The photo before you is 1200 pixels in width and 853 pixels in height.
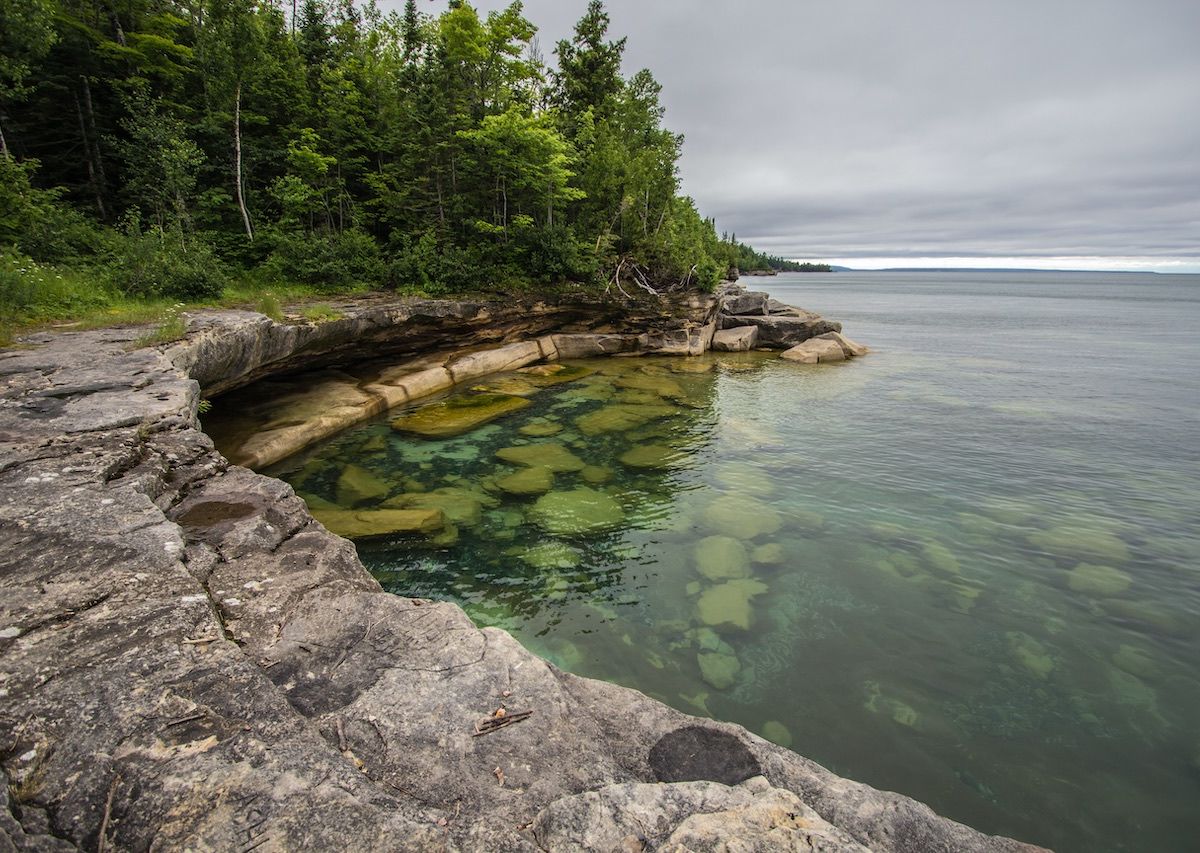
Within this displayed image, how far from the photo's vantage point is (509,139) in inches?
870

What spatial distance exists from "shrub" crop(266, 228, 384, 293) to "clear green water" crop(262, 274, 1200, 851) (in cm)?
764

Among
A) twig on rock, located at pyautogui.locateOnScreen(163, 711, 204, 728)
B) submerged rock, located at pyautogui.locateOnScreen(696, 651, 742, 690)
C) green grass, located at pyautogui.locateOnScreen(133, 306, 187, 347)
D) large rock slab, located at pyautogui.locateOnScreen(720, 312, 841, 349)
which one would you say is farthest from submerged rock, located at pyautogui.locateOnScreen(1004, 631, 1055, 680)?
large rock slab, located at pyautogui.locateOnScreen(720, 312, 841, 349)

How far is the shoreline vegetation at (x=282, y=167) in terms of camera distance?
1524 cm

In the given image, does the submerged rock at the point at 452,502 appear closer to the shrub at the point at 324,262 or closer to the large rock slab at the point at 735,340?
the shrub at the point at 324,262

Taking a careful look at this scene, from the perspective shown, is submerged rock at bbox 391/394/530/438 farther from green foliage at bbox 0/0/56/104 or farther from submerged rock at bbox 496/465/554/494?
green foliage at bbox 0/0/56/104

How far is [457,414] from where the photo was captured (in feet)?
53.1

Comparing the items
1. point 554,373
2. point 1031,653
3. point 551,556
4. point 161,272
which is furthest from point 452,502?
point 554,373

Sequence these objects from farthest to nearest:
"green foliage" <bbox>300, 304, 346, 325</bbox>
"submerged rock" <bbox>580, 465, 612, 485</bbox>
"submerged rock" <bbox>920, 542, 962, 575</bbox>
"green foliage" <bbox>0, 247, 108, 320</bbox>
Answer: "green foliage" <bbox>300, 304, 346, 325</bbox>
"submerged rock" <bbox>580, 465, 612, 485</bbox>
"green foliage" <bbox>0, 247, 108, 320</bbox>
"submerged rock" <bbox>920, 542, 962, 575</bbox>

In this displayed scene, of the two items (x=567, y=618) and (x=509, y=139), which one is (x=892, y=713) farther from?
(x=509, y=139)

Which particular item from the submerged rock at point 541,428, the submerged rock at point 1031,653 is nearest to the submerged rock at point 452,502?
the submerged rock at point 541,428

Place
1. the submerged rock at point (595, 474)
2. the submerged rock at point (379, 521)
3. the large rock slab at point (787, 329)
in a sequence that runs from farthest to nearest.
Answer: the large rock slab at point (787, 329) → the submerged rock at point (595, 474) → the submerged rock at point (379, 521)

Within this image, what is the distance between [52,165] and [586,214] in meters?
22.2

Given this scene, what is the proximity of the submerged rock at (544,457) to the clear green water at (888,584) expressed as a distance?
0.34m

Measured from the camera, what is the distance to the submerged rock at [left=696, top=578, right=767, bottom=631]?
7730 mm
